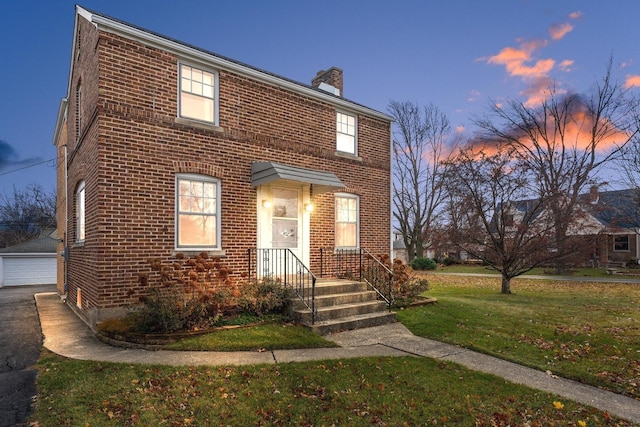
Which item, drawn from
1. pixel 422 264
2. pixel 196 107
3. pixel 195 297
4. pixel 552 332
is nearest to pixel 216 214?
pixel 195 297

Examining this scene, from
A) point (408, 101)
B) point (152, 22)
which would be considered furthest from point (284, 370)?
point (152, 22)

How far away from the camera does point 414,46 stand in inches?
707

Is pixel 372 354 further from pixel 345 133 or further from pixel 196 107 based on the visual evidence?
pixel 345 133

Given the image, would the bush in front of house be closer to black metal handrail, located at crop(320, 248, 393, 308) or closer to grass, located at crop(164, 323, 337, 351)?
grass, located at crop(164, 323, 337, 351)

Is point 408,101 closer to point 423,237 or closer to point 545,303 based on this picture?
point 423,237

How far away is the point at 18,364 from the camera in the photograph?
5.64m

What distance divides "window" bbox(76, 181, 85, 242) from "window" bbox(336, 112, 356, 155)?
740 cm

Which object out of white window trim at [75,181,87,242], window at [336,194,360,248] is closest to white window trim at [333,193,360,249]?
window at [336,194,360,248]

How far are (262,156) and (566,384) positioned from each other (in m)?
7.74

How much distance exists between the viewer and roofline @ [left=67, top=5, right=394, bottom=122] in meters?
7.49

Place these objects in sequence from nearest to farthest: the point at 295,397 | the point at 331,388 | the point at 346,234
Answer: the point at 295,397, the point at 331,388, the point at 346,234

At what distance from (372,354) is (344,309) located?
207cm

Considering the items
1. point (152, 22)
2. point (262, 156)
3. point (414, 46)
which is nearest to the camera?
point (262, 156)

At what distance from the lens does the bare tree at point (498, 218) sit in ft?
43.1
